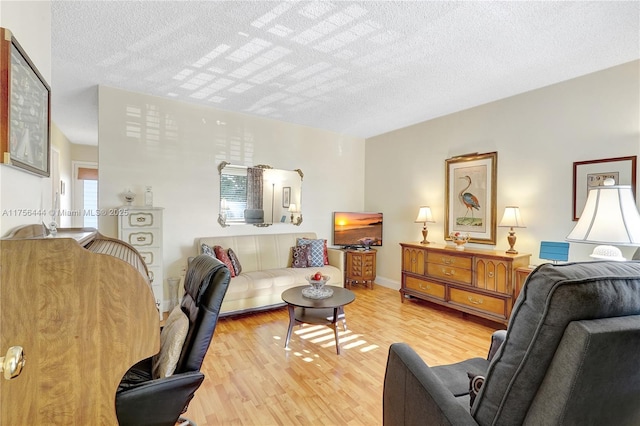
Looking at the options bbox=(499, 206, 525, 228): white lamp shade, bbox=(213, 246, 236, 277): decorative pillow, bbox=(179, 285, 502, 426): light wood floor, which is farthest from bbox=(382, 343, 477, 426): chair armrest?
bbox=(213, 246, 236, 277): decorative pillow

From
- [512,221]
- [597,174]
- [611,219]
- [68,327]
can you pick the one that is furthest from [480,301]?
[68,327]

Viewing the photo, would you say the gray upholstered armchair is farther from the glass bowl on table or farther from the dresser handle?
the dresser handle

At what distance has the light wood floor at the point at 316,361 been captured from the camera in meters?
1.91

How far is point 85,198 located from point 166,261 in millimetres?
3826

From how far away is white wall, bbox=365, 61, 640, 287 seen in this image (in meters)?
2.81

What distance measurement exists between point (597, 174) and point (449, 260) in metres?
1.64

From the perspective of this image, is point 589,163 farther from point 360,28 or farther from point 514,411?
point 514,411

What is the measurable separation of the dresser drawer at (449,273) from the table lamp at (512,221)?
1.73 feet

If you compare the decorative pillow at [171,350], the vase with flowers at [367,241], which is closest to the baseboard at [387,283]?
the vase with flowers at [367,241]

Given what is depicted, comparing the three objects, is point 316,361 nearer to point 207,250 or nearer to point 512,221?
point 207,250

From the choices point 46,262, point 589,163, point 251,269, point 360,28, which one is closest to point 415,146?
A: point 589,163

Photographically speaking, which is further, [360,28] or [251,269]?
[251,269]

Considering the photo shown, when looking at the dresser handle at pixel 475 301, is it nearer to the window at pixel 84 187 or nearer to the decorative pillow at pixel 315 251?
the decorative pillow at pixel 315 251

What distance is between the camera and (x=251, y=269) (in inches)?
165
